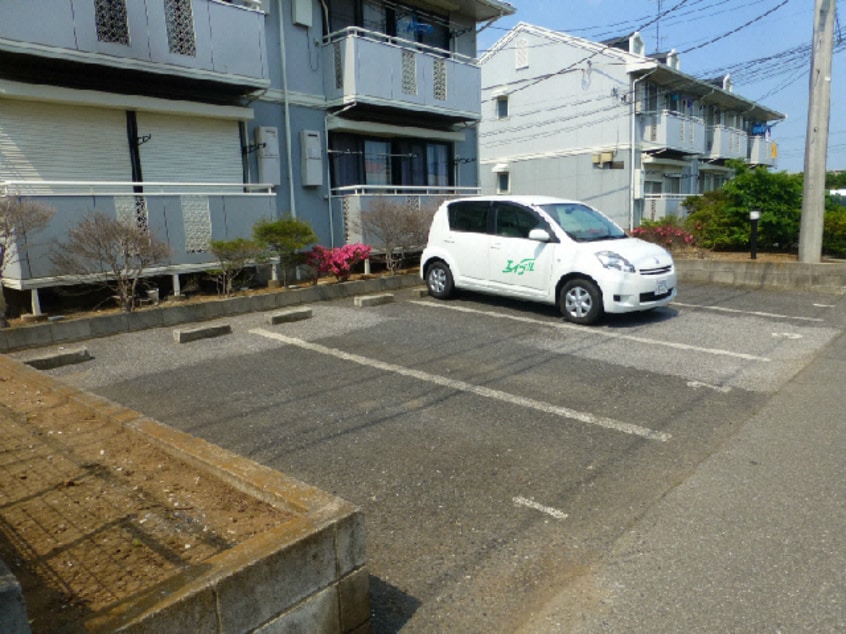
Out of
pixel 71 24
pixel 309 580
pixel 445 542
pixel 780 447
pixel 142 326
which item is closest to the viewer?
pixel 309 580

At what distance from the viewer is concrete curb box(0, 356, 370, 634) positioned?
176cm

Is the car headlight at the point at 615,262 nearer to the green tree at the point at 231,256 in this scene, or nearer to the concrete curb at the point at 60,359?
the green tree at the point at 231,256

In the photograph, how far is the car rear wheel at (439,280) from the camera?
9.38 m

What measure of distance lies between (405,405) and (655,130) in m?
20.8

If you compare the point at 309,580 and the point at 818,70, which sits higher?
the point at 818,70

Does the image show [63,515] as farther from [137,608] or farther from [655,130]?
[655,130]

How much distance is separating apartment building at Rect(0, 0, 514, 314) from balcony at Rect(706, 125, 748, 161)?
627 inches

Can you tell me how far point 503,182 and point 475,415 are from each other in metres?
22.4

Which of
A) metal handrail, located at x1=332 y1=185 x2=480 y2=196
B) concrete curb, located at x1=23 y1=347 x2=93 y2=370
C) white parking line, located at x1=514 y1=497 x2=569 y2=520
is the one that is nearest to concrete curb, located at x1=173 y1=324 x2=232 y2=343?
concrete curb, located at x1=23 y1=347 x2=93 y2=370

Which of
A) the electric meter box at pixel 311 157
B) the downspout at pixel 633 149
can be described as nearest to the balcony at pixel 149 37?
the electric meter box at pixel 311 157

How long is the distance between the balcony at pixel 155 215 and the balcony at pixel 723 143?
23435mm

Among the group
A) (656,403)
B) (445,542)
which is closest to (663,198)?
(656,403)

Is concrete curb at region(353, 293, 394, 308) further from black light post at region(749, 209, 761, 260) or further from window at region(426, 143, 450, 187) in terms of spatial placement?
black light post at region(749, 209, 761, 260)

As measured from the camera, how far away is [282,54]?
453 inches
